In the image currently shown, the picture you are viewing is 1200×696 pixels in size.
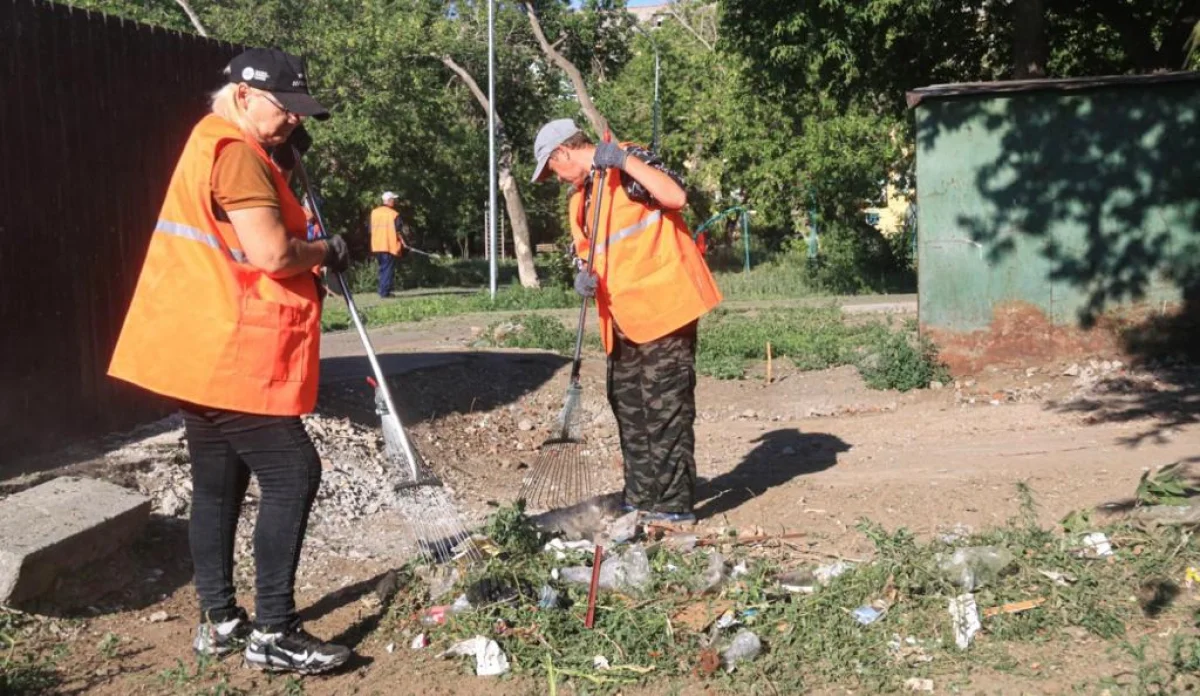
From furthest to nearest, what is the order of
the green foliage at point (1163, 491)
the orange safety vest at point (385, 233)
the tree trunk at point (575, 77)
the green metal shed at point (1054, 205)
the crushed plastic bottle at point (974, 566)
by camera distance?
the tree trunk at point (575, 77) < the orange safety vest at point (385, 233) < the green metal shed at point (1054, 205) < the green foliage at point (1163, 491) < the crushed plastic bottle at point (974, 566)

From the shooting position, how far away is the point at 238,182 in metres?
3.79

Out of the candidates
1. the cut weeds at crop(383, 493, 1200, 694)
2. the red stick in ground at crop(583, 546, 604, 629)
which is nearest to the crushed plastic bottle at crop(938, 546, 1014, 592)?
the cut weeds at crop(383, 493, 1200, 694)

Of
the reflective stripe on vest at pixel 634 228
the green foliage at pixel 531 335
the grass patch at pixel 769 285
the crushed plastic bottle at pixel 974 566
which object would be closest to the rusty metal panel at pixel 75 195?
the reflective stripe on vest at pixel 634 228

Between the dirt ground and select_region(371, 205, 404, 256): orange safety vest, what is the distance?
343 inches

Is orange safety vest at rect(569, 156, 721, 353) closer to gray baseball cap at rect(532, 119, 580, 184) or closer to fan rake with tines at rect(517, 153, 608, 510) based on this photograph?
fan rake with tines at rect(517, 153, 608, 510)

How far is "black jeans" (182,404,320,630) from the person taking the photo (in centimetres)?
400

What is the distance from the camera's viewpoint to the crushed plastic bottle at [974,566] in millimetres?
4398

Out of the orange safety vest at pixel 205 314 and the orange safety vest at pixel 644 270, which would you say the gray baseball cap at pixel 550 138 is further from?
the orange safety vest at pixel 205 314

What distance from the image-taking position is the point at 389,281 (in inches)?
835

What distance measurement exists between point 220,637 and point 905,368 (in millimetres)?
6213

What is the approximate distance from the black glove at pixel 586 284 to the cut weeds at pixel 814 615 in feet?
3.27

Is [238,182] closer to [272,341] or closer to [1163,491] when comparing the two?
[272,341]

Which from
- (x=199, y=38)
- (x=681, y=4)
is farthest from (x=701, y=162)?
(x=199, y=38)

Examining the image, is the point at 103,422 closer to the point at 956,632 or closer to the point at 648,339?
the point at 648,339
